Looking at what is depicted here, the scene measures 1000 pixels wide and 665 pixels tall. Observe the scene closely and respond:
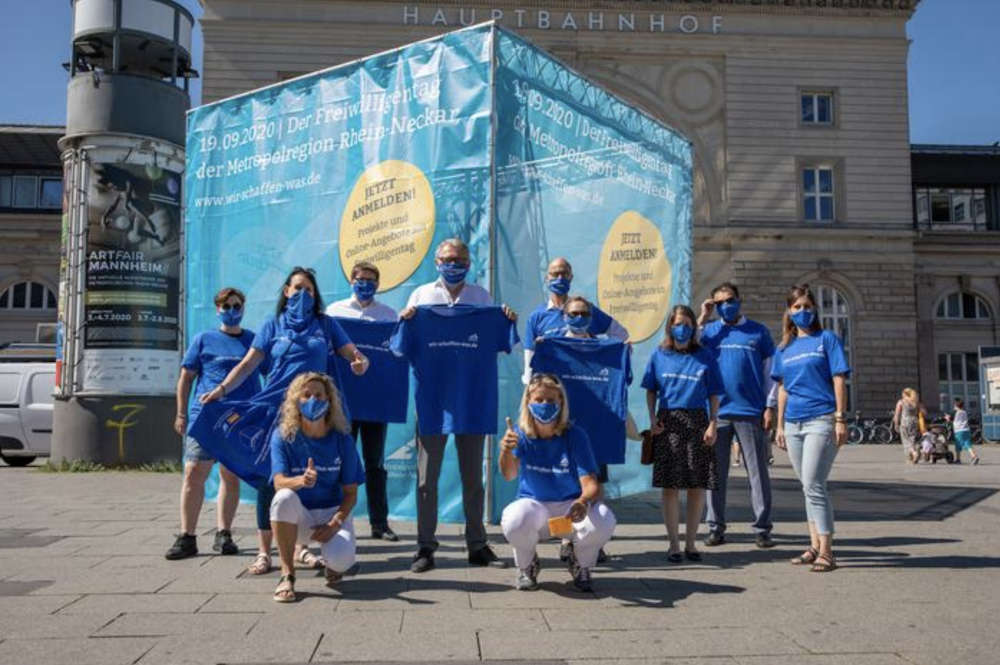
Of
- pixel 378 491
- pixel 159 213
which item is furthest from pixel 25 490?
pixel 378 491

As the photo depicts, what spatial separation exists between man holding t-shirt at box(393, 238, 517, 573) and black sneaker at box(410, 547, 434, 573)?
4 centimetres

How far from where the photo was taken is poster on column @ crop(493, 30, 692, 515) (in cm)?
797

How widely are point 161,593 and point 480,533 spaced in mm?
2035

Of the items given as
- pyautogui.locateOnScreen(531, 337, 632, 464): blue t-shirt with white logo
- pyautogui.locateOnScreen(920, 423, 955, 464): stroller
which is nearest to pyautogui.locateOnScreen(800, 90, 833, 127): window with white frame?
pyautogui.locateOnScreen(920, 423, 955, 464): stroller

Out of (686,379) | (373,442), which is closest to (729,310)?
(686,379)

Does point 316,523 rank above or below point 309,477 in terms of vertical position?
below

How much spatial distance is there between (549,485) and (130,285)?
35.1ft

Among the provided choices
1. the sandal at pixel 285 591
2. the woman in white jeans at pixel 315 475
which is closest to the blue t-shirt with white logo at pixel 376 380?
the woman in white jeans at pixel 315 475

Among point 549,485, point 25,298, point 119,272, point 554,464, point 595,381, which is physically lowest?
point 549,485

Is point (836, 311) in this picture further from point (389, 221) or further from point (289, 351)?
point (289, 351)

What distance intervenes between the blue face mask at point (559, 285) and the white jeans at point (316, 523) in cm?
232

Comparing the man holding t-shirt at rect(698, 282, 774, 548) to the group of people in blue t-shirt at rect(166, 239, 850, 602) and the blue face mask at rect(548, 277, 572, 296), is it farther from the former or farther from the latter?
the blue face mask at rect(548, 277, 572, 296)

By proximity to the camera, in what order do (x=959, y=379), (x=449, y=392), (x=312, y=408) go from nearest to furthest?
1. (x=312, y=408)
2. (x=449, y=392)
3. (x=959, y=379)

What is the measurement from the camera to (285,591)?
198 inches
